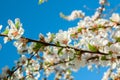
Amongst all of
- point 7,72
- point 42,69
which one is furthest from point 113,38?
point 42,69

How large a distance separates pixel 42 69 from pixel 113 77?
2.03m

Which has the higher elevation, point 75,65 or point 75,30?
point 75,30

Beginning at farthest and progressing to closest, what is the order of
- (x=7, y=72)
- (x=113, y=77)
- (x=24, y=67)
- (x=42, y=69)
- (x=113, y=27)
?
(x=113, y=77)
(x=42, y=69)
(x=24, y=67)
(x=7, y=72)
(x=113, y=27)

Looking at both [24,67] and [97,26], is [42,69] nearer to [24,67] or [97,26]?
[24,67]

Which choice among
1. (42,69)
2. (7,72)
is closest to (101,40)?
(7,72)

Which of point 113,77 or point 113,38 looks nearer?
point 113,38

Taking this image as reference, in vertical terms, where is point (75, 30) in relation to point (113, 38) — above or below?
above

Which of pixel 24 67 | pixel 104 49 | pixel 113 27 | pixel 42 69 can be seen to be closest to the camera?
pixel 104 49

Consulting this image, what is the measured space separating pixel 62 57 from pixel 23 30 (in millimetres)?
649

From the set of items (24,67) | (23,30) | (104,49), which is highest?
(24,67)

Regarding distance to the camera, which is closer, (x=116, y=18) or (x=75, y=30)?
(x=116, y=18)

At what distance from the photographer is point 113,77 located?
25.3 feet

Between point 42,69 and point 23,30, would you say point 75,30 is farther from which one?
point 42,69

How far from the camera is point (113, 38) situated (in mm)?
4340
